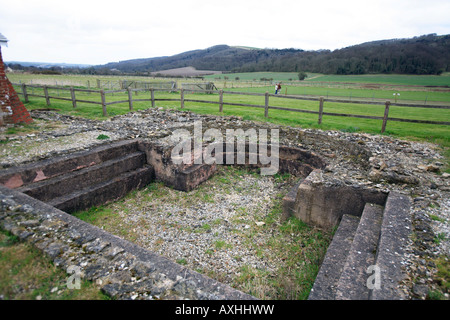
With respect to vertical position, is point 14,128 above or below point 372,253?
above

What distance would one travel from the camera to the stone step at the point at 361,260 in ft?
9.94

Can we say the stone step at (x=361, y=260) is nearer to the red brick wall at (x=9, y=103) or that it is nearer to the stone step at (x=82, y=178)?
the stone step at (x=82, y=178)

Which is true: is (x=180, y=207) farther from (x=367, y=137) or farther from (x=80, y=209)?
(x=367, y=137)

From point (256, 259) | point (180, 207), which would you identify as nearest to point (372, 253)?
point (256, 259)

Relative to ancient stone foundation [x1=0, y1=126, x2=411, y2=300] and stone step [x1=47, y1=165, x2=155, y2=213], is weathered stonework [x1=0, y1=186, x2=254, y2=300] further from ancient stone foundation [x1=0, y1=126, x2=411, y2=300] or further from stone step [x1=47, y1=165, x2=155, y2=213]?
stone step [x1=47, y1=165, x2=155, y2=213]

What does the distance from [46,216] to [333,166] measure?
6.14 meters

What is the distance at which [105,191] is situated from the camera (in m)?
6.41

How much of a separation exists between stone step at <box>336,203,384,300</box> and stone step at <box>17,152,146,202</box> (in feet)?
19.1

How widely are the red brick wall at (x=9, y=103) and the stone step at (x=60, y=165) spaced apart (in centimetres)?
437

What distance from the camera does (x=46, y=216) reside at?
376 cm

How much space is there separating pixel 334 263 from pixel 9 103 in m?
10.8

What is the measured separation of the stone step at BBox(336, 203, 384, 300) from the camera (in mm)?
3029

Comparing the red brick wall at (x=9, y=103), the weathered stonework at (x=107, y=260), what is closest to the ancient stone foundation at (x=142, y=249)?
the weathered stonework at (x=107, y=260)

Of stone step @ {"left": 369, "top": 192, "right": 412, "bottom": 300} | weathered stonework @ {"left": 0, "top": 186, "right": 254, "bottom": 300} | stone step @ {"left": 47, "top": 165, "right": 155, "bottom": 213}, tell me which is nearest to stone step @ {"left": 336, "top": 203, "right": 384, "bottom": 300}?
Result: stone step @ {"left": 369, "top": 192, "right": 412, "bottom": 300}
